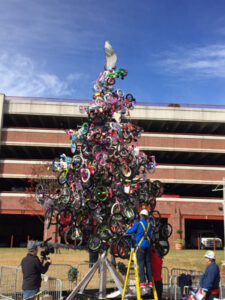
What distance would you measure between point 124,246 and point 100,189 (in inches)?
63.0

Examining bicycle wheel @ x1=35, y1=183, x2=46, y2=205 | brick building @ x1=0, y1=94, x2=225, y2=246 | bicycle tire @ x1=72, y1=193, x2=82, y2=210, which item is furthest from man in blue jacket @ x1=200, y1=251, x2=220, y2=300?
brick building @ x1=0, y1=94, x2=225, y2=246

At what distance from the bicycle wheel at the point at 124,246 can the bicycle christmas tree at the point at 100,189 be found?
0.19 ft

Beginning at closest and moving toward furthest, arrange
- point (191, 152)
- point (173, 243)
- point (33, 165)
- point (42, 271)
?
point (42, 271) < point (173, 243) < point (33, 165) < point (191, 152)

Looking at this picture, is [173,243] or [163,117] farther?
[163,117]

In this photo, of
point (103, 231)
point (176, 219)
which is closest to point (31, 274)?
point (103, 231)

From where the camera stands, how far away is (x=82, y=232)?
9.62m

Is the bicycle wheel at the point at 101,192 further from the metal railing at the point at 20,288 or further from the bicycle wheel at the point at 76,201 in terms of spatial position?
the metal railing at the point at 20,288

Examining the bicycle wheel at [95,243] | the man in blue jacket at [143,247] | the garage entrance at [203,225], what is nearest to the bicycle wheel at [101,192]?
the bicycle wheel at [95,243]

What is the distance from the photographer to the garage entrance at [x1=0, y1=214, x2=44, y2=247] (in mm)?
46844

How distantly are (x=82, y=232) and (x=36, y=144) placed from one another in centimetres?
3104

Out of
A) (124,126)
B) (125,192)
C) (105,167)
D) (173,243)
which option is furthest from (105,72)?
(173,243)

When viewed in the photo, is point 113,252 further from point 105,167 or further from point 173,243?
point 173,243

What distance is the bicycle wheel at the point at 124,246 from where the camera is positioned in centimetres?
879

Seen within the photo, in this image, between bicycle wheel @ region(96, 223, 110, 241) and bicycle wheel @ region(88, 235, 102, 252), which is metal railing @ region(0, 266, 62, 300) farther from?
bicycle wheel @ region(96, 223, 110, 241)
